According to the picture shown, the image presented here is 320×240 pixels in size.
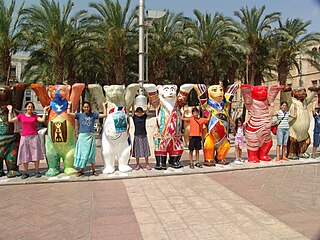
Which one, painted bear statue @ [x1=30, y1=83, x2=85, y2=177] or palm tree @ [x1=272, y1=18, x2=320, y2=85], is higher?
palm tree @ [x1=272, y1=18, x2=320, y2=85]

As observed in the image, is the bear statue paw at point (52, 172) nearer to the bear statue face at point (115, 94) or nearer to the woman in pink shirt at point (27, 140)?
the woman in pink shirt at point (27, 140)

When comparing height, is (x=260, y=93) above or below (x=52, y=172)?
above

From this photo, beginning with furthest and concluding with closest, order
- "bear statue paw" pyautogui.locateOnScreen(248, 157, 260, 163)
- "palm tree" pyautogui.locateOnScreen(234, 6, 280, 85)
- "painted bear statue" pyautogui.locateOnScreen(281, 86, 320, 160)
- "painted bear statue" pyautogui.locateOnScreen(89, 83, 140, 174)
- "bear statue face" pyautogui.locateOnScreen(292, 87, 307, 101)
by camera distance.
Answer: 1. "palm tree" pyautogui.locateOnScreen(234, 6, 280, 85)
2. "bear statue face" pyautogui.locateOnScreen(292, 87, 307, 101)
3. "painted bear statue" pyautogui.locateOnScreen(281, 86, 320, 160)
4. "bear statue paw" pyautogui.locateOnScreen(248, 157, 260, 163)
5. "painted bear statue" pyautogui.locateOnScreen(89, 83, 140, 174)

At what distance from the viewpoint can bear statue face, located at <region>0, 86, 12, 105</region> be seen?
579cm

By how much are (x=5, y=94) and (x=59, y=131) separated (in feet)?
4.39

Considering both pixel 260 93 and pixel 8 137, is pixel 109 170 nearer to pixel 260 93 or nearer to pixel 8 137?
pixel 8 137

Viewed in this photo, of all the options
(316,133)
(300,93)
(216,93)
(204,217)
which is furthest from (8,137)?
(316,133)

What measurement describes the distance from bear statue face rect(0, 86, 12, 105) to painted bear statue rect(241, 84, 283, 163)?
520 centimetres

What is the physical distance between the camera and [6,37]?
11.9 metres

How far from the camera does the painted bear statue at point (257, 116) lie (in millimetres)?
7023

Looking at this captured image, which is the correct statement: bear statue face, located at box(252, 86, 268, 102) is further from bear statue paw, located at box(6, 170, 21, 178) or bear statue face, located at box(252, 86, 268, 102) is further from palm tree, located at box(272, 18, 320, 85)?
palm tree, located at box(272, 18, 320, 85)

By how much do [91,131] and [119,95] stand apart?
0.94 m

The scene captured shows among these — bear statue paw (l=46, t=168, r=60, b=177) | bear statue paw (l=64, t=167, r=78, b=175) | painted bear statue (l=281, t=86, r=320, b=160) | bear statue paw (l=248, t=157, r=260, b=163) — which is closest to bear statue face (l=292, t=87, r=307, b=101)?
painted bear statue (l=281, t=86, r=320, b=160)

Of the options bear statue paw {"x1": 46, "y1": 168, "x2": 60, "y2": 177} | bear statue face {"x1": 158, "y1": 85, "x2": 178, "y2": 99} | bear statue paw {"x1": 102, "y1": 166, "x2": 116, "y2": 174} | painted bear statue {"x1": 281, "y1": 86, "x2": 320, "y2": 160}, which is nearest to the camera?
bear statue paw {"x1": 46, "y1": 168, "x2": 60, "y2": 177}
